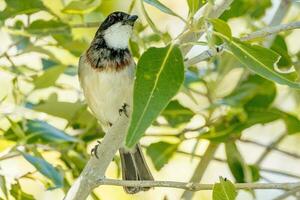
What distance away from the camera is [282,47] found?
12.9 feet

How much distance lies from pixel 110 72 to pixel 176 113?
1.34 ft

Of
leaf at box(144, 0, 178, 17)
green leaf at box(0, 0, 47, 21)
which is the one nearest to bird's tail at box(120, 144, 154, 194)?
A: green leaf at box(0, 0, 47, 21)

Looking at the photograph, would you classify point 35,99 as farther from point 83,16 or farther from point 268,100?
point 268,100

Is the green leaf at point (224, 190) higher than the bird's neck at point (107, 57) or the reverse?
the reverse

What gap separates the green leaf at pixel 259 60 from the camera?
234 centimetres

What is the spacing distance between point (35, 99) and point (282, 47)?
1.29 metres

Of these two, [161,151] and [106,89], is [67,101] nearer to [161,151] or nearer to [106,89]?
[106,89]

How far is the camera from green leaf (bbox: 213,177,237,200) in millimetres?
2562

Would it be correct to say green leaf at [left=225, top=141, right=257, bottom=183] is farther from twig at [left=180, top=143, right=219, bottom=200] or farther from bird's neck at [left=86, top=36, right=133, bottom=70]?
bird's neck at [left=86, top=36, right=133, bottom=70]

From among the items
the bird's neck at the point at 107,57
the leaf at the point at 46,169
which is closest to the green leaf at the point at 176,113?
the bird's neck at the point at 107,57

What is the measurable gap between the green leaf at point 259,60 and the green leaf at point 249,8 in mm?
1338

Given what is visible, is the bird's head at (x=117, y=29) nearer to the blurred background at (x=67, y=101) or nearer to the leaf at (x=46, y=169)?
the blurred background at (x=67, y=101)

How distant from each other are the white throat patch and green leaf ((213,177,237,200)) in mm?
1479

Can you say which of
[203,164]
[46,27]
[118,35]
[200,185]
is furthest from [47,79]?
[200,185]
